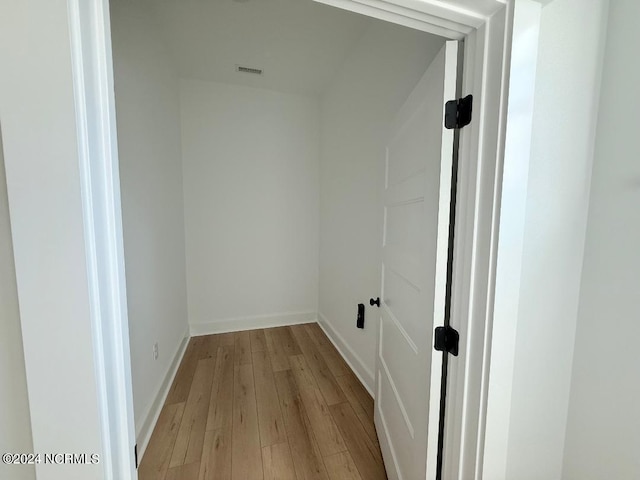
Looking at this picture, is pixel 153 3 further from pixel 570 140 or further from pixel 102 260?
pixel 570 140

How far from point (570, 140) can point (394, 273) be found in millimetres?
810

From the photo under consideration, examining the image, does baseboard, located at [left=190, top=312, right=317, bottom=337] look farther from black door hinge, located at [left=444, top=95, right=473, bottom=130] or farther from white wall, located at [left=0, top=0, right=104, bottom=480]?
black door hinge, located at [left=444, top=95, right=473, bottom=130]

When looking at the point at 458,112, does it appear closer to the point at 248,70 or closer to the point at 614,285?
the point at 614,285

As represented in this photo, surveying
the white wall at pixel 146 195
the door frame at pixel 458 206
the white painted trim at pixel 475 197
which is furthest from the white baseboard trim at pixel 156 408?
the white painted trim at pixel 475 197

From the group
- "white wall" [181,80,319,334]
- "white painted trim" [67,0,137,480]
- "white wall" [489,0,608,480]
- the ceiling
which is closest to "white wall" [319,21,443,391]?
the ceiling

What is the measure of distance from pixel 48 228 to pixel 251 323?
9.21 ft

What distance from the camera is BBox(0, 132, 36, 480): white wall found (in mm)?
479

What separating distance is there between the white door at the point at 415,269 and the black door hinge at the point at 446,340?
0.03m

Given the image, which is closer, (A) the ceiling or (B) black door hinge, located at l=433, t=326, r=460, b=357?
(B) black door hinge, located at l=433, t=326, r=460, b=357

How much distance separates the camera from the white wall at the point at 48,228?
442mm

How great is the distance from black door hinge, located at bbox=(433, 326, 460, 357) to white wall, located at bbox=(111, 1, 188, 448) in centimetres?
151

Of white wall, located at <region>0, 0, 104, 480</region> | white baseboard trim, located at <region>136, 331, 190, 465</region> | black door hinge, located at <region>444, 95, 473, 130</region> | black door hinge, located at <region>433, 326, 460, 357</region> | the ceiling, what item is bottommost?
white baseboard trim, located at <region>136, 331, 190, 465</region>

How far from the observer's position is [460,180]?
2.64ft

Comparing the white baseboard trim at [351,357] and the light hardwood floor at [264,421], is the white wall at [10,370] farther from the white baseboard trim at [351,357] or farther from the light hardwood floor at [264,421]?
the white baseboard trim at [351,357]
